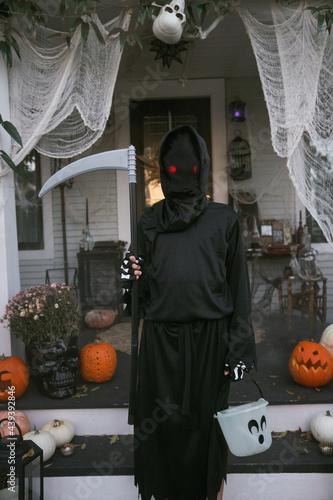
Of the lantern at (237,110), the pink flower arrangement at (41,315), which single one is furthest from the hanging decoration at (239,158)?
the pink flower arrangement at (41,315)

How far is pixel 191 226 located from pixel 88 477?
1649 millimetres

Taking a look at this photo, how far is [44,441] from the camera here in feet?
7.99

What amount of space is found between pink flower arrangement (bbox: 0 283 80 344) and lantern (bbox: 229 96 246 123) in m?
3.56

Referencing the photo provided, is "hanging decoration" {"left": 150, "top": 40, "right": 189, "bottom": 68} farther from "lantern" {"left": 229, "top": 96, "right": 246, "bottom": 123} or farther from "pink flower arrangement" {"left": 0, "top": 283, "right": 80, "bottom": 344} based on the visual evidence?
"pink flower arrangement" {"left": 0, "top": 283, "right": 80, "bottom": 344}

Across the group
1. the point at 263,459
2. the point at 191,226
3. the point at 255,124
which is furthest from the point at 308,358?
the point at 255,124

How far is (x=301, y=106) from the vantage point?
2787 mm

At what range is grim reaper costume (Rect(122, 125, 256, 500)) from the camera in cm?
189

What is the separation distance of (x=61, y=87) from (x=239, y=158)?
3.05m

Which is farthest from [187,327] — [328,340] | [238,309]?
[328,340]

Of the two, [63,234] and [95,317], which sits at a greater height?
[63,234]

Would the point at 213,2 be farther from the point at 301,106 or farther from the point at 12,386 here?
the point at 12,386

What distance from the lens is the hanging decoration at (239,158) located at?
5391 millimetres

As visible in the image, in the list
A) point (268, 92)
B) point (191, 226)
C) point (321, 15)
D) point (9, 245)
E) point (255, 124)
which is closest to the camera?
point (191, 226)

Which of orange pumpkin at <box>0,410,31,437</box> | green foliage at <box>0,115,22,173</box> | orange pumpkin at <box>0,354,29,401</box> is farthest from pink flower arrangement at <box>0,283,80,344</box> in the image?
green foliage at <box>0,115,22,173</box>
